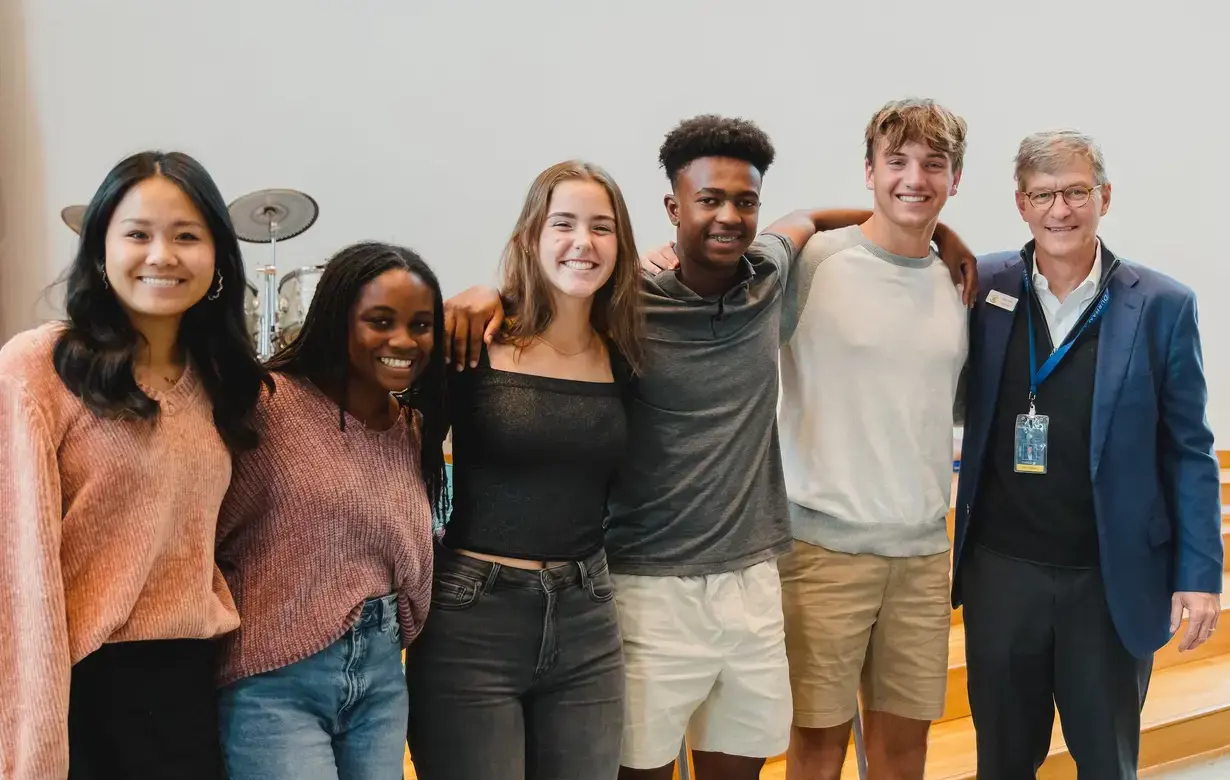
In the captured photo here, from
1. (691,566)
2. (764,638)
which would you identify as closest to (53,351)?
(691,566)

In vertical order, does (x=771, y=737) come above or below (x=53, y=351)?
below

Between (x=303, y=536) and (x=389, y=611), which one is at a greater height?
(x=303, y=536)

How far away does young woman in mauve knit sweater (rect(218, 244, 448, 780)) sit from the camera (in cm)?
129

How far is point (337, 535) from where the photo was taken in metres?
1.33

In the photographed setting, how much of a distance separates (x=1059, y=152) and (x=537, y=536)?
4.44 ft

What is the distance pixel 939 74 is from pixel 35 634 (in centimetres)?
503

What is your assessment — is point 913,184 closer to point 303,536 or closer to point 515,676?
point 515,676

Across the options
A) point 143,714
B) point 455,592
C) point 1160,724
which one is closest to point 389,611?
point 455,592

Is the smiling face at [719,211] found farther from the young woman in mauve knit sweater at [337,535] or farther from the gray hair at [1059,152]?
the gray hair at [1059,152]

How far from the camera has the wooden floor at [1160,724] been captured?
108 inches

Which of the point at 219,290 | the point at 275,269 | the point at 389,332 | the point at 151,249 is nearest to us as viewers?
the point at 151,249

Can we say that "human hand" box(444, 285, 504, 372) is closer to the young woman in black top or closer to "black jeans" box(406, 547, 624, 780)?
the young woman in black top

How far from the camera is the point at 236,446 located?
4.16 feet

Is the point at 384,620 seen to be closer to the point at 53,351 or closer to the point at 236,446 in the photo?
the point at 236,446
